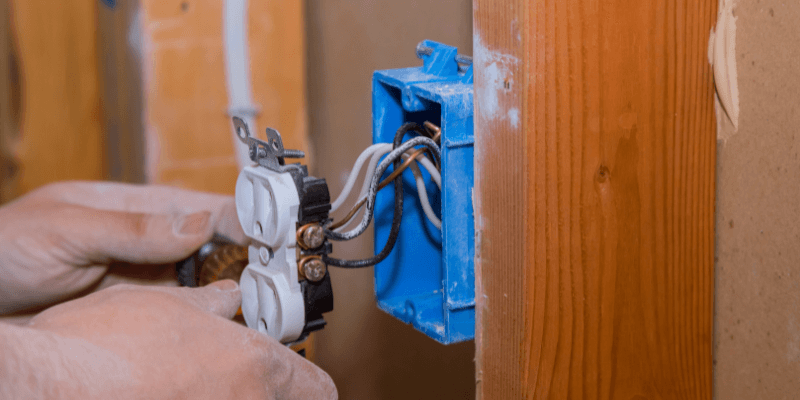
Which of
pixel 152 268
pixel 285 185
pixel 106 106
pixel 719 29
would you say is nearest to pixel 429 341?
pixel 152 268

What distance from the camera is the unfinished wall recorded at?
427 millimetres

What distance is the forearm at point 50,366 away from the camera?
0.46 m

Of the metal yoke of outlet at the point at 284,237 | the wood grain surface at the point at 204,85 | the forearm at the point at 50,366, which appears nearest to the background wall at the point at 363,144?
the wood grain surface at the point at 204,85

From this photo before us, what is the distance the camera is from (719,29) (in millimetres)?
461

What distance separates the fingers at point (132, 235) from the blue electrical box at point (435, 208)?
0.79ft

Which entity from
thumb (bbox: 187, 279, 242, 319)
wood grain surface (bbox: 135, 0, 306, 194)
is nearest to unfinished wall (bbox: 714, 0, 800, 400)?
thumb (bbox: 187, 279, 242, 319)

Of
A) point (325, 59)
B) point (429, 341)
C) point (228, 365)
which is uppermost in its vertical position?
point (325, 59)

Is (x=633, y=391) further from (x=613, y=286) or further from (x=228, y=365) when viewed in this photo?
(x=228, y=365)

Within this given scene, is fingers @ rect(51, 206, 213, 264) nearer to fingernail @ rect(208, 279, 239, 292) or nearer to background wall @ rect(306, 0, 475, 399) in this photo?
fingernail @ rect(208, 279, 239, 292)

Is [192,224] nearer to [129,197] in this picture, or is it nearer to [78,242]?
[78,242]

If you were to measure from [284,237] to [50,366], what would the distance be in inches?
8.5

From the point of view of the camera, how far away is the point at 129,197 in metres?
0.92

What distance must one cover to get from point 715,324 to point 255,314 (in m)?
0.44

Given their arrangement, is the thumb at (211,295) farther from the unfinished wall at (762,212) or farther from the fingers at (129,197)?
the unfinished wall at (762,212)
